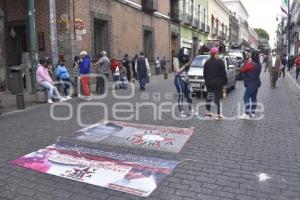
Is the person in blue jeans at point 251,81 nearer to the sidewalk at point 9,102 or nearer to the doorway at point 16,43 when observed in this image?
the sidewalk at point 9,102

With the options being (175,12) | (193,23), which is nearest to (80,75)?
(175,12)

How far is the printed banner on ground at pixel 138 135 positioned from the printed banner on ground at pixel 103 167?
2.39 feet

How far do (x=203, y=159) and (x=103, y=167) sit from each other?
5.30 feet

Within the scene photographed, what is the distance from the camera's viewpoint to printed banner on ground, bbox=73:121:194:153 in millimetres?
7020

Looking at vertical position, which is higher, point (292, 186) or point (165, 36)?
point (165, 36)

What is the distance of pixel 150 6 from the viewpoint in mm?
28500

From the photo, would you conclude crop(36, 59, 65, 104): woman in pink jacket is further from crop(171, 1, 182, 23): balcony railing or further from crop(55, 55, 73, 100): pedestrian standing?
crop(171, 1, 182, 23): balcony railing

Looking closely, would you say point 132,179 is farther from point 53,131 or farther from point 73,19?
point 73,19

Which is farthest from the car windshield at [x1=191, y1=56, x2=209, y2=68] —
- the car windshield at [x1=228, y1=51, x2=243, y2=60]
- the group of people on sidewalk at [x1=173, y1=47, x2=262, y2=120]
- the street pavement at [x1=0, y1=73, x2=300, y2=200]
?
the car windshield at [x1=228, y1=51, x2=243, y2=60]

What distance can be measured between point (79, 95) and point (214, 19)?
46.3 metres

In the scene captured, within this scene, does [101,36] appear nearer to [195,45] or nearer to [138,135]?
[138,135]

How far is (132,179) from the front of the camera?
5.16m

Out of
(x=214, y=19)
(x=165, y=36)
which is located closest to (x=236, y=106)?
(x=165, y=36)

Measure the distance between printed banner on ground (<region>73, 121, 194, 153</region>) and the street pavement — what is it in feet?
0.84
